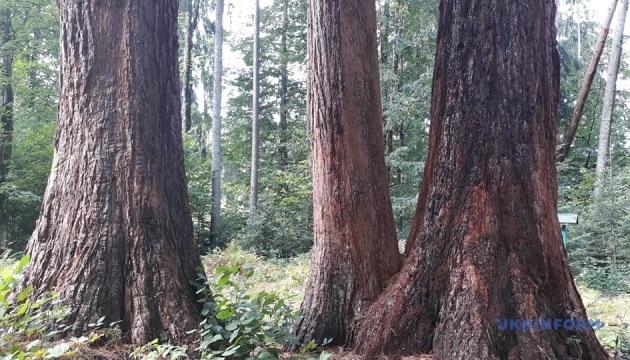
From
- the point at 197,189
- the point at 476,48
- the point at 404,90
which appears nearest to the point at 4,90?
the point at 197,189

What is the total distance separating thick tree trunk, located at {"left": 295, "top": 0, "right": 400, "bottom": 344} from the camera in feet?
10.2

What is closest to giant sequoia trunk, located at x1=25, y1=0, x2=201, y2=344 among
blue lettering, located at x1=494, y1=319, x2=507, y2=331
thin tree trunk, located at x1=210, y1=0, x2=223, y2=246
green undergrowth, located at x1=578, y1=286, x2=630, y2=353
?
blue lettering, located at x1=494, y1=319, x2=507, y2=331

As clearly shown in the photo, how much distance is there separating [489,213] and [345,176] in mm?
1074

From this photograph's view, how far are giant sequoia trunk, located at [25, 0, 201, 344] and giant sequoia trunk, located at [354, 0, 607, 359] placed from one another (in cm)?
141

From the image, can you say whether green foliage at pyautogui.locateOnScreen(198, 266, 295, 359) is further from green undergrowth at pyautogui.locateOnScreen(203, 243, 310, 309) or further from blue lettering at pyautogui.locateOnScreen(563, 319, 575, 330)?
green undergrowth at pyautogui.locateOnScreen(203, 243, 310, 309)

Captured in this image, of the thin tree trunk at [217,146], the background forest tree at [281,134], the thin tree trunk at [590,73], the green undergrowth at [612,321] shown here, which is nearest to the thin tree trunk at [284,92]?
the background forest tree at [281,134]

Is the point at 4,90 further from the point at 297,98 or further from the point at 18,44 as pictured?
the point at 297,98

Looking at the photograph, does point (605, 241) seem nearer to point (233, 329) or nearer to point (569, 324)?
point (569, 324)

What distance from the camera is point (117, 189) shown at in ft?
8.64

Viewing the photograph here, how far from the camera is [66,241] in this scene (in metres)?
2.55

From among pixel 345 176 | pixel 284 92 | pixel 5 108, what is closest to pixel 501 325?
pixel 345 176

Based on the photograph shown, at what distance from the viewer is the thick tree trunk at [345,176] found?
3.11 meters

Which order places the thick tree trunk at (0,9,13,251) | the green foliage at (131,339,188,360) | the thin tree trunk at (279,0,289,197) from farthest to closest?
1. the thin tree trunk at (279,0,289,197)
2. the thick tree trunk at (0,9,13,251)
3. the green foliage at (131,339,188,360)

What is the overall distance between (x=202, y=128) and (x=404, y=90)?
37.9 ft
